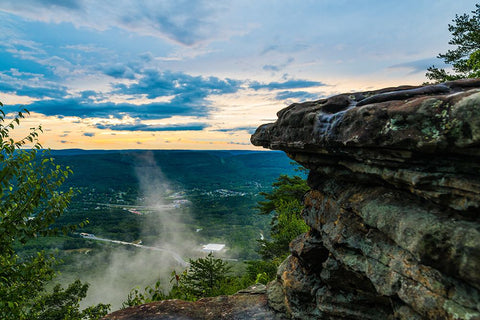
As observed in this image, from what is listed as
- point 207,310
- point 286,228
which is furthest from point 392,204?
point 286,228

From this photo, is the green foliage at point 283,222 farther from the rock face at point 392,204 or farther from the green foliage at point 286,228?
the rock face at point 392,204

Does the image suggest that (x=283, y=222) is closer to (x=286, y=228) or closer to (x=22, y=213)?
(x=286, y=228)

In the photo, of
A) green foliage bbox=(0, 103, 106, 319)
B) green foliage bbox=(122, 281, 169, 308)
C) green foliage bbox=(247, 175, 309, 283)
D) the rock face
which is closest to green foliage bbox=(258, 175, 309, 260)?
green foliage bbox=(247, 175, 309, 283)

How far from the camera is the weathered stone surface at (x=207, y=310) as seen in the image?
41.3 ft

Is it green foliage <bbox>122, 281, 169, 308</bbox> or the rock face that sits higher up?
the rock face

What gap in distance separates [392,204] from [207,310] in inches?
415

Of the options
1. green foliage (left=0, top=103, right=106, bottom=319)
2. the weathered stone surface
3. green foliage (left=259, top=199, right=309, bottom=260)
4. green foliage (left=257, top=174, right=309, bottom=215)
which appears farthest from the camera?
green foliage (left=257, top=174, right=309, bottom=215)

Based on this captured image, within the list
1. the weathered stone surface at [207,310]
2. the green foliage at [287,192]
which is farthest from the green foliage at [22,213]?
the green foliage at [287,192]

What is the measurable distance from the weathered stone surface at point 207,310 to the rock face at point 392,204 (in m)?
1.60

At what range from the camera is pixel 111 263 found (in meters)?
129

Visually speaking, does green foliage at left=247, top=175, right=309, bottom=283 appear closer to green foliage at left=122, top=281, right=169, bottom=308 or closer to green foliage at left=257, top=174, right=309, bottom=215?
green foliage at left=257, top=174, right=309, bottom=215

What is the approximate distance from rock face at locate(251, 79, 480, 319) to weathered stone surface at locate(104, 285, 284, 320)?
1.60 meters

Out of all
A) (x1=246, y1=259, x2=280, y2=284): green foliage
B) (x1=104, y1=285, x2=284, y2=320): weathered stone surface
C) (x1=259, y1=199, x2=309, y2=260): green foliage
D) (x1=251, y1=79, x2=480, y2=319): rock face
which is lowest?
(x1=246, y1=259, x2=280, y2=284): green foliage

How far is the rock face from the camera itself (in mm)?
5766
